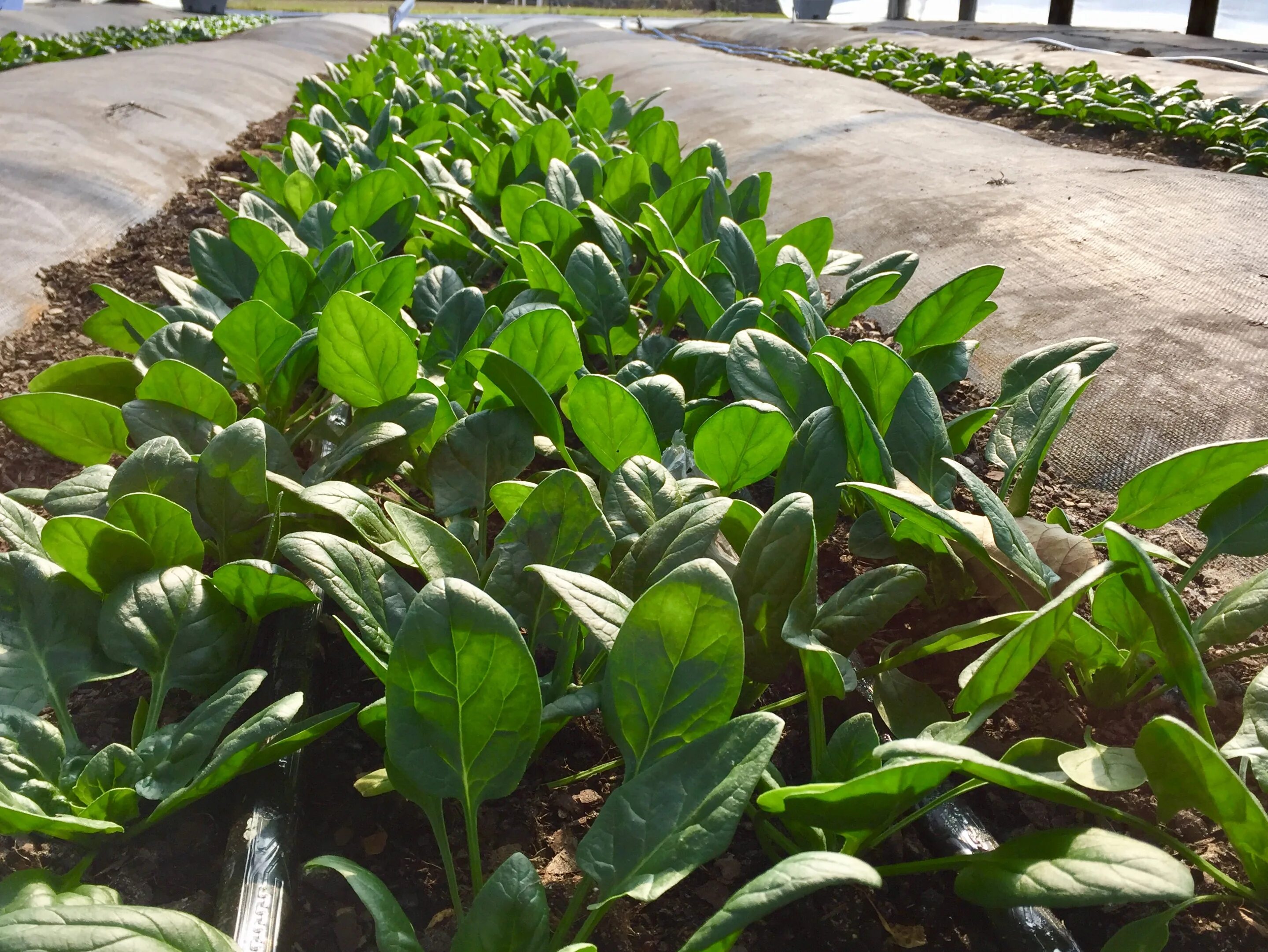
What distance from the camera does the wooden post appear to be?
10664 mm

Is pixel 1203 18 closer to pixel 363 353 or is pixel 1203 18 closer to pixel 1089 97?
pixel 1089 97

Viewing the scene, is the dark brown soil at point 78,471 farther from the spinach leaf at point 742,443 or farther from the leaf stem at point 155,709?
the spinach leaf at point 742,443

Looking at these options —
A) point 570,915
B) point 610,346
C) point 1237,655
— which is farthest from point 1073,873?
point 610,346

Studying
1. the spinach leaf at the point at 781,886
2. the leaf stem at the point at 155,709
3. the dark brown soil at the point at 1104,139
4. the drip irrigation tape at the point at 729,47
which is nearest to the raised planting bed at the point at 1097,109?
the dark brown soil at the point at 1104,139

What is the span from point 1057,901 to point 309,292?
1.21 meters

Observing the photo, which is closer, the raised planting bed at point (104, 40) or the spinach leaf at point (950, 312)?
the spinach leaf at point (950, 312)

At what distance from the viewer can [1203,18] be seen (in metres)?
10.8

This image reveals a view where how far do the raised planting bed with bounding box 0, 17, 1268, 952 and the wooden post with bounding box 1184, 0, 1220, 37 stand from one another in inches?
473

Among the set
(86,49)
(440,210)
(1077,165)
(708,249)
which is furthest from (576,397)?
(86,49)

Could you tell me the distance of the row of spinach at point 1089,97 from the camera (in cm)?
358

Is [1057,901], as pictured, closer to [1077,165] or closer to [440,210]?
[440,210]

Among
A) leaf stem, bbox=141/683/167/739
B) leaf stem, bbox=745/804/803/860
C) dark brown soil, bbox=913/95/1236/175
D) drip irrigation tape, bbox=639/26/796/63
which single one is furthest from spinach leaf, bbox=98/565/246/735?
drip irrigation tape, bbox=639/26/796/63

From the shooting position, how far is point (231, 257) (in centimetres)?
156

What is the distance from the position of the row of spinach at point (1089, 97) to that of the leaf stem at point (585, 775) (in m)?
3.30
